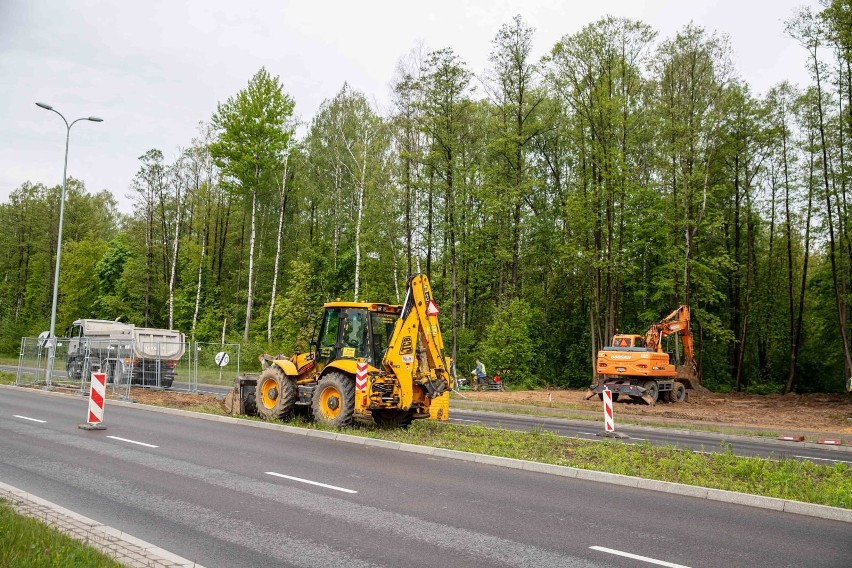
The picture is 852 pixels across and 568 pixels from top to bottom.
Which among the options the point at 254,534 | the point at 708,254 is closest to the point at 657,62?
the point at 708,254

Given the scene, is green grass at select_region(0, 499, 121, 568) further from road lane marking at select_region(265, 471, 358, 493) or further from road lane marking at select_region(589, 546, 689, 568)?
road lane marking at select_region(589, 546, 689, 568)

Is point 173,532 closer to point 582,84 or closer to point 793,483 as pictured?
point 793,483

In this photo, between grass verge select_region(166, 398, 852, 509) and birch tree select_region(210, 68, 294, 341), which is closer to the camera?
grass verge select_region(166, 398, 852, 509)

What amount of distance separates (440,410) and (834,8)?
25.1 m

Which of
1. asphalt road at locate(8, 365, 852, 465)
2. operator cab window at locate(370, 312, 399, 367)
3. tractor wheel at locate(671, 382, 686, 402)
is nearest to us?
asphalt road at locate(8, 365, 852, 465)

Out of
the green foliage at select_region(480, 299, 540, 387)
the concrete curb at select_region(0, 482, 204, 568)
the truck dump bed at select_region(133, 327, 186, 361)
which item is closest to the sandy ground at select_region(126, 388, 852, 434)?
the truck dump bed at select_region(133, 327, 186, 361)

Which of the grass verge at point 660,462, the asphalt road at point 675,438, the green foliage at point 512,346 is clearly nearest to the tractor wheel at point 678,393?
the green foliage at point 512,346

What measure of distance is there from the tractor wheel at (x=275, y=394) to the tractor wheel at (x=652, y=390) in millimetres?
16910

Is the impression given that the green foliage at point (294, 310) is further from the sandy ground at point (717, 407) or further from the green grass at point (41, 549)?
the green grass at point (41, 549)

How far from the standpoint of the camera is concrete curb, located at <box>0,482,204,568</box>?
17.5 feet

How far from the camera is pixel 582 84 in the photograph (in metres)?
36.3

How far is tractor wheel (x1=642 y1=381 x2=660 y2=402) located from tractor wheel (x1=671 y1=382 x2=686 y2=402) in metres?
2.65

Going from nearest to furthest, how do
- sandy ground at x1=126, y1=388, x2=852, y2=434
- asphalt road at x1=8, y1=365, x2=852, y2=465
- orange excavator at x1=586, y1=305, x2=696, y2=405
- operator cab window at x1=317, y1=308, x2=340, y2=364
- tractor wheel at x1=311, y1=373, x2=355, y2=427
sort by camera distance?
tractor wheel at x1=311, y1=373, x2=355, y2=427
asphalt road at x1=8, y1=365, x2=852, y2=465
operator cab window at x1=317, y1=308, x2=340, y2=364
sandy ground at x1=126, y1=388, x2=852, y2=434
orange excavator at x1=586, y1=305, x2=696, y2=405

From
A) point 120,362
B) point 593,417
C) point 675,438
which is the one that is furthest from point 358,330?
point 120,362
